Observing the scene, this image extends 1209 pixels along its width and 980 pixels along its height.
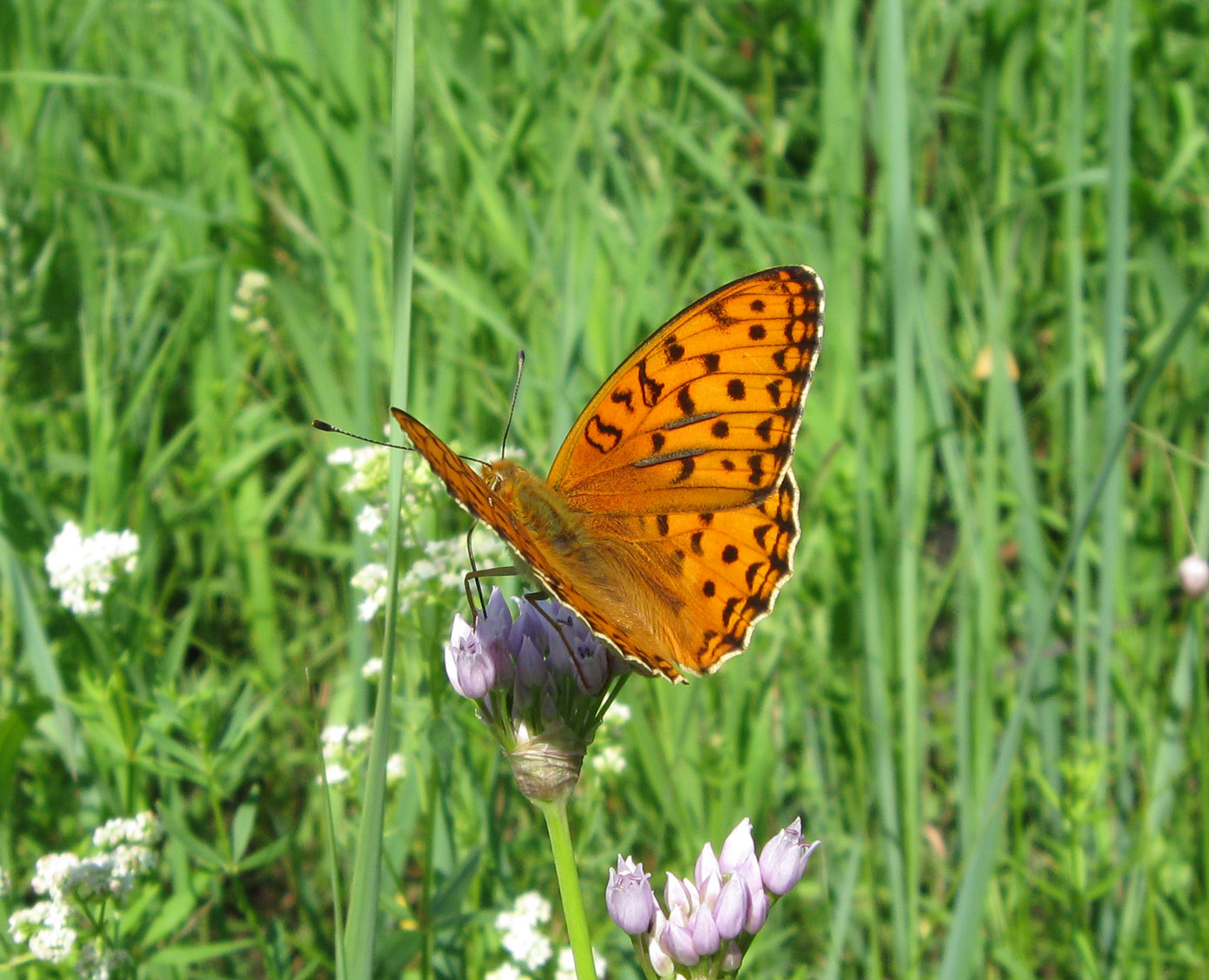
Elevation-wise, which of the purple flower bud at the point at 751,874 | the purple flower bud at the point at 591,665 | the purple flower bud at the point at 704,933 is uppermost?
the purple flower bud at the point at 591,665

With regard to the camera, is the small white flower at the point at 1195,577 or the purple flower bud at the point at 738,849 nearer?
the purple flower bud at the point at 738,849

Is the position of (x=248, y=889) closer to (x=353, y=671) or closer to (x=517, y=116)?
(x=353, y=671)

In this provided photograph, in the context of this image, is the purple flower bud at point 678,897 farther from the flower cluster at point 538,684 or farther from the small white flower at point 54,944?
the small white flower at point 54,944

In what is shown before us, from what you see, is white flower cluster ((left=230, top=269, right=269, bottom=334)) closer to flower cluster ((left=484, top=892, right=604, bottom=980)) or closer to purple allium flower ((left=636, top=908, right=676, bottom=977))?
flower cluster ((left=484, top=892, right=604, bottom=980))

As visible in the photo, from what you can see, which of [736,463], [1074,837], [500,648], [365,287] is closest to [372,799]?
[500,648]

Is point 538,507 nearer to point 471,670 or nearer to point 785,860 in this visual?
point 471,670

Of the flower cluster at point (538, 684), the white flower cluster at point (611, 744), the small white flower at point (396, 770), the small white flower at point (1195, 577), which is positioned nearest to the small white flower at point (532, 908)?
the white flower cluster at point (611, 744)
